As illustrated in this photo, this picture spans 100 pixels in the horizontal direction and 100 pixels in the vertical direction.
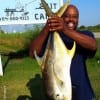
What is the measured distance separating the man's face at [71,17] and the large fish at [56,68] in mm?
376

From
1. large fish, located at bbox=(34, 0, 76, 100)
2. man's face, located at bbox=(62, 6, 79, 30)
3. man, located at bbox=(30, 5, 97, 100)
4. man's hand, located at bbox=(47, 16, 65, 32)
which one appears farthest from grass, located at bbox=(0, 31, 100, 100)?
man's hand, located at bbox=(47, 16, 65, 32)

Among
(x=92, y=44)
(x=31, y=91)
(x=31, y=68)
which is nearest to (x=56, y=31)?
(x=92, y=44)

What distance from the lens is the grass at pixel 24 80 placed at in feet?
33.1

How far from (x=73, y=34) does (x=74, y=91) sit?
2.39 ft

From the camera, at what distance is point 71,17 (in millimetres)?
4520

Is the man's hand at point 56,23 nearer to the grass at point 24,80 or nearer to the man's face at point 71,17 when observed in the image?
the man's face at point 71,17

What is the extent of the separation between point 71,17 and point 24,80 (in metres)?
7.84

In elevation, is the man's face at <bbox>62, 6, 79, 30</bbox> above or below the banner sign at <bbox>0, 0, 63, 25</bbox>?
above

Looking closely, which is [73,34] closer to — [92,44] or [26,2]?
[92,44]

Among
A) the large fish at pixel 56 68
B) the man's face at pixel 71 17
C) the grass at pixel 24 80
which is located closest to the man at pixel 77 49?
the man's face at pixel 71 17

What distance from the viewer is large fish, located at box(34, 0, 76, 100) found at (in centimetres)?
383

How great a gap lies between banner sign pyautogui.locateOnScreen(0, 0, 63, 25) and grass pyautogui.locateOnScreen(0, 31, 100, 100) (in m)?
1.57

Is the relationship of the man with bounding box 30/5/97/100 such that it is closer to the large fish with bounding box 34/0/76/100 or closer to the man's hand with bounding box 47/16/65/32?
the large fish with bounding box 34/0/76/100

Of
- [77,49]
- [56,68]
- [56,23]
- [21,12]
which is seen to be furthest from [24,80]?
[56,23]
